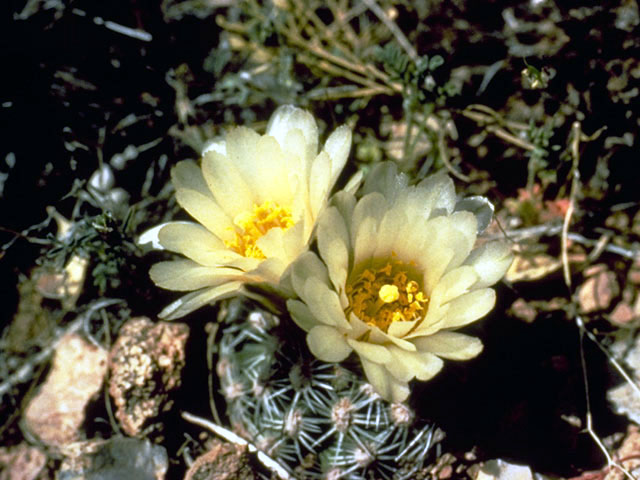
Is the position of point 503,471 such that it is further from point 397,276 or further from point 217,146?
point 217,146

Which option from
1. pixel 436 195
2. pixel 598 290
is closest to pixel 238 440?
pixel 436 195

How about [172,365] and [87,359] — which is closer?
[172,365]

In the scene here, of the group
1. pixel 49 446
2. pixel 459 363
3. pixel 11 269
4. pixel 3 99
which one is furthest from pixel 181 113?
pixel 459 363

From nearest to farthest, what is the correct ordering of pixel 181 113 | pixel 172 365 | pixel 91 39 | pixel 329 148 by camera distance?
1. pixel 329 148
2. pixel 172 365
3. pixel 91 39
4. pixel 181 113

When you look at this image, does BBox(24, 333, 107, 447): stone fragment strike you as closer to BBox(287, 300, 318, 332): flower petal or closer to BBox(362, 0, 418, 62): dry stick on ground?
BBox(287, 300, 318, 332): flower petal

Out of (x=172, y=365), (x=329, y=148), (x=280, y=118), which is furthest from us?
(x=172, y=365)

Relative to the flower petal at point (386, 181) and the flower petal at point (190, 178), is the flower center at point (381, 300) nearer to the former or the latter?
the flower petal at point (386, 181)

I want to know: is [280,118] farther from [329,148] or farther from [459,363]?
[459,363]
